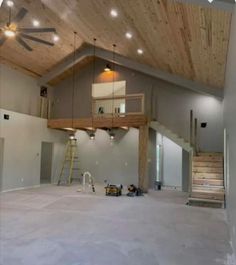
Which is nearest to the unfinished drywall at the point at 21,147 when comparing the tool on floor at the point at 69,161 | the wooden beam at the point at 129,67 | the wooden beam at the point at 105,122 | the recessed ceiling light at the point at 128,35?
the wooden beam at the point at 105,122

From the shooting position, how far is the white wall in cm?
1248

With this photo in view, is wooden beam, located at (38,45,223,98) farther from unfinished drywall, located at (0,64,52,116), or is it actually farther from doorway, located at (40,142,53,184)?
doorway, located at (40,142,53,184)

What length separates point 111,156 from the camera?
1294cm

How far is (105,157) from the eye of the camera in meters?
13.0

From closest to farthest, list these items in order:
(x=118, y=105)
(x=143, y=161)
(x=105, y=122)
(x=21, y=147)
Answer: (x=143, y=161) → (x=21, y=147) → (x=105, y=122) → (x=118, y=105)

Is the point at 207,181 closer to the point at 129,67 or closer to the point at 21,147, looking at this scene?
the point at 129,67

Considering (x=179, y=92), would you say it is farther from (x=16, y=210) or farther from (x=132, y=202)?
(x=16, y=210)

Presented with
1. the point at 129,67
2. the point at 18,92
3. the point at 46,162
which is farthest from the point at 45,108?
the point at 129,67

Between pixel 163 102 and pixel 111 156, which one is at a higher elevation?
pixel 163 102

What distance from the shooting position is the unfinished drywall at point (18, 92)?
33.9 feet

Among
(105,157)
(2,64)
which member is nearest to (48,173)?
(105,157)

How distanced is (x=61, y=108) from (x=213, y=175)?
793cm

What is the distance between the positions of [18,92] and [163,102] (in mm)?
6040

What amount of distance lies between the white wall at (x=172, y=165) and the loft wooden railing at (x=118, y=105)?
7.58ft
